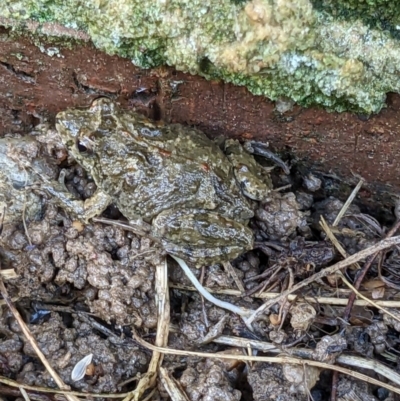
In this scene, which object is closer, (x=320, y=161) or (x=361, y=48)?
(x=361, y=48)

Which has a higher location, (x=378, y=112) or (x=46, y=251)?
(x=378, y=112)

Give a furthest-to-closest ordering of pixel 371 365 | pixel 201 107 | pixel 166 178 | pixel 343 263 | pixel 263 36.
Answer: pixel 166 178 → pixel 201 107 → pixel 343 263 → pixel 371 365 → pixel 263 36

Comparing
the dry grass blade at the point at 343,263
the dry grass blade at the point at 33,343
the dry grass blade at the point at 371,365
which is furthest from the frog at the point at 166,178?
the dry grass blade at the point at 371,365

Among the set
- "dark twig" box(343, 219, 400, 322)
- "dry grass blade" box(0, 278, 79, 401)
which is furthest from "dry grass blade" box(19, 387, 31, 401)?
"dark twig" box(343, 219, 400, 322)

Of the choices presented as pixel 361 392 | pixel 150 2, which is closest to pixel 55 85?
pixel 150 2

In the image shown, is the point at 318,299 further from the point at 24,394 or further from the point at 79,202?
the point at 24,394

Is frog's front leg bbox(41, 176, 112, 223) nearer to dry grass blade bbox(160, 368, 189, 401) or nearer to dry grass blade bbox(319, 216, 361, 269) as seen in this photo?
dry grass blade bbox(160, 368, 189, 401)

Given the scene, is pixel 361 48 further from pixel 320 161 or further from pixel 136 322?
pixel 136 322

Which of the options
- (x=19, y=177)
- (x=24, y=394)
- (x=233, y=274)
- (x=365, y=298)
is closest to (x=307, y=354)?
(x=365, y=298)
